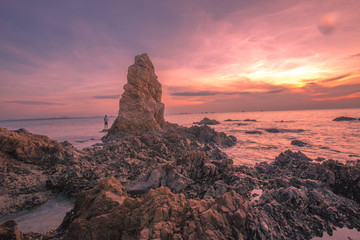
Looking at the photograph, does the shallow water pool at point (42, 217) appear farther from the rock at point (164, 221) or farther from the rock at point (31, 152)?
the rock at point (31, 152)

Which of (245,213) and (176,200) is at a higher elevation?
(176,200)

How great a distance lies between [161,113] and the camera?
2981cm

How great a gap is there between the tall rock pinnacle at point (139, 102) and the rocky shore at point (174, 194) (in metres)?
12.4

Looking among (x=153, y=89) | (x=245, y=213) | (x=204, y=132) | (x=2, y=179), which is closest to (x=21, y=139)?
(x=2, y=179)

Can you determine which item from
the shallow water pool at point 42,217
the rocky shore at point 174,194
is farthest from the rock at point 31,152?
the shallow water pool at point 42,217

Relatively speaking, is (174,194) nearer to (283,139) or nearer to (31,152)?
(31,152)

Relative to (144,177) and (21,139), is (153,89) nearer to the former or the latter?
(21,139)

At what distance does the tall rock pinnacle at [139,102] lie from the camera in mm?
25312

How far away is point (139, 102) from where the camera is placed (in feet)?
86.3

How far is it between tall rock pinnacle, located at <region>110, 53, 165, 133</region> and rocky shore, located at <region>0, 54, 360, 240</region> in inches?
489

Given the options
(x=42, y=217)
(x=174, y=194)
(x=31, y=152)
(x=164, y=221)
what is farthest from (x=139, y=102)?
(x=164, y=221)

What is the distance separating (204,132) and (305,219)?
758 inches

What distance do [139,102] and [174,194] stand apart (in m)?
23.6

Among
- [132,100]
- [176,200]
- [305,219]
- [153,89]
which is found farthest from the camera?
[153,89]
